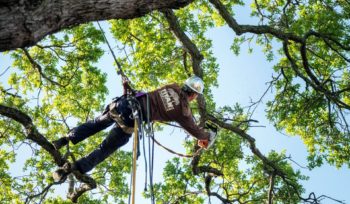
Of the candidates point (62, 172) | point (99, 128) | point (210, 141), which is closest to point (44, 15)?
point (99, 128)

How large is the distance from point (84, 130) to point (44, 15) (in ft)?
10.5

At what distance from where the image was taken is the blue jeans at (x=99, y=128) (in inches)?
225

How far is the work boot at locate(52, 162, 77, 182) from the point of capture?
18.9 ft

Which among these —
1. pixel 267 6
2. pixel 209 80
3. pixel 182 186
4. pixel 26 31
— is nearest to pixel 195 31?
Result: pixel 209 80

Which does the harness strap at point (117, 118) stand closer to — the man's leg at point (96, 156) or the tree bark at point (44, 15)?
the man's leg at point (96, 156)

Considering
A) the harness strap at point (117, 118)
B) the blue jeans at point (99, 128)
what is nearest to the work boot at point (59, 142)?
the blue jeans at point (99, 128)

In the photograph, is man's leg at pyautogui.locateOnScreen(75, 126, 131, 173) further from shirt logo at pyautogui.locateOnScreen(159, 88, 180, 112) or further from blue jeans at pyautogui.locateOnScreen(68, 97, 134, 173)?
shirt logo at pyautogui.locateOnScreen(159, 88, 180, 112)

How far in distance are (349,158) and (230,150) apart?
2689 millimetres

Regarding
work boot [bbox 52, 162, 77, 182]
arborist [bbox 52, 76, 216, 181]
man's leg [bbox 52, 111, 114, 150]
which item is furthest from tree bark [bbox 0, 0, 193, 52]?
work boot [bbox 52, 162, 77, 182]

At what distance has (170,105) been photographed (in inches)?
232

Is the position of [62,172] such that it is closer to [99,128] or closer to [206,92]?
[99,128]

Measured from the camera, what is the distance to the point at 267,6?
11.0m

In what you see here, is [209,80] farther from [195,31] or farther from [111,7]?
[111,7]

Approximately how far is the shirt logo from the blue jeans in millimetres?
533
